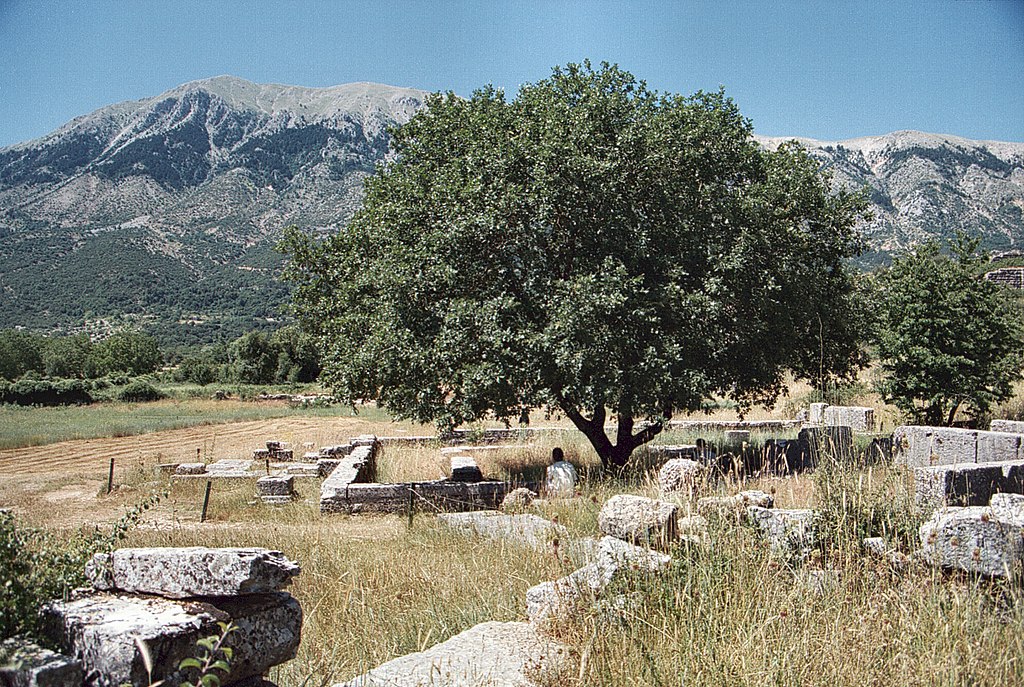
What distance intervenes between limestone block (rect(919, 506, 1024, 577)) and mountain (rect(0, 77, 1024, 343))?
7863 centimetres

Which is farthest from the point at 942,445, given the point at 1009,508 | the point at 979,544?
the point at 979,544

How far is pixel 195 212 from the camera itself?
153 meters

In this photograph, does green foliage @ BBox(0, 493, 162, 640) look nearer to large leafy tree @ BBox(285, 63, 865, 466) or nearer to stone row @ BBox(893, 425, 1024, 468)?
large leafy tree @ BBox(285, 63, 865, 466)

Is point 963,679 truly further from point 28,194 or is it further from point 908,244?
point 28,194

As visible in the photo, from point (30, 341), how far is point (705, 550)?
81285mm

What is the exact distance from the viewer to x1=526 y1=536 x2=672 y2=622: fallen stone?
471cm

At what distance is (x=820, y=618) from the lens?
4.27 meters

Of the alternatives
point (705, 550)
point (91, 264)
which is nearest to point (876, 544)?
point (705, 550)

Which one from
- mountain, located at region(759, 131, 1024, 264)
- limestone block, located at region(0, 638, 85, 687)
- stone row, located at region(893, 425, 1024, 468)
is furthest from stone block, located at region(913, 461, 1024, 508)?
mountain, located at region(759, 131, 1024, 264)

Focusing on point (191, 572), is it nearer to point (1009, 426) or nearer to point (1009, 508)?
point (1009, 508)

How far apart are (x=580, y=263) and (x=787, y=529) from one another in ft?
24.9

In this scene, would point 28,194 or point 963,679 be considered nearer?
point 963,679

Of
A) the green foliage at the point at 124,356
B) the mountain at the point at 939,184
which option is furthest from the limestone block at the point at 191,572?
the mountain at the point at 939,184

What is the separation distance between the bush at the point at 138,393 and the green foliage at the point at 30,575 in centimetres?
5407
